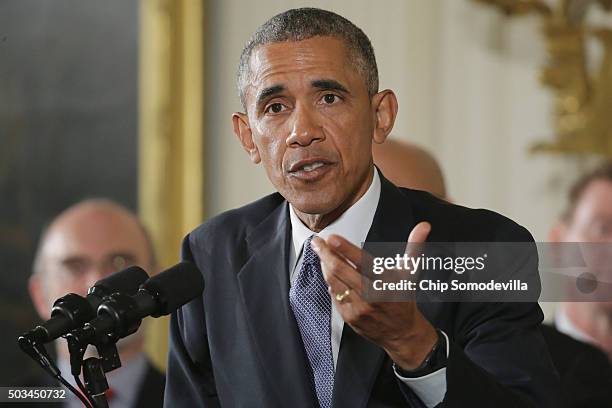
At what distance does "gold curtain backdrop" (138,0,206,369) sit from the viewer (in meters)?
3.35

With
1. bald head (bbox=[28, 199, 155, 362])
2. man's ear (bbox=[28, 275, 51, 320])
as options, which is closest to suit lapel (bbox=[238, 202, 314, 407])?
bald head (bbox=[28, 199, 155, 362])

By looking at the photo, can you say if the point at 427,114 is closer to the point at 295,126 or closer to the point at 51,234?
the point at 51,234

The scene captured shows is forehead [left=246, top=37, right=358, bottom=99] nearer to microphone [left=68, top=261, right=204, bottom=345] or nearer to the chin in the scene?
the chin

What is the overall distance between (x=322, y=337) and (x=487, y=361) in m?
0.20

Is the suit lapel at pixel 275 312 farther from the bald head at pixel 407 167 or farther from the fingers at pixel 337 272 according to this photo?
the bald head at pixel 407 167

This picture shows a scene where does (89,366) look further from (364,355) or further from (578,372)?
(578,372)

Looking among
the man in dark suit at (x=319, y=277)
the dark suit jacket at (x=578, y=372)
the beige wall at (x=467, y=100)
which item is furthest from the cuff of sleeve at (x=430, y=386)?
the beige wall at (x=467, y=100)

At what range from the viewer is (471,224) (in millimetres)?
1307

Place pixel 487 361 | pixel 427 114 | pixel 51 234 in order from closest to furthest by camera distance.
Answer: pixel 487 361 → pixel 51 234 → pixel 427 114

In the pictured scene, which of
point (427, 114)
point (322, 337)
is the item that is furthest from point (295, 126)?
point (427, 114)

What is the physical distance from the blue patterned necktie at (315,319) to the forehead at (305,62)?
205 mm

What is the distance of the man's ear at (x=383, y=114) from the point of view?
1.40m

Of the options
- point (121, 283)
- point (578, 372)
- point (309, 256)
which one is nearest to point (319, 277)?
point (309, 256)

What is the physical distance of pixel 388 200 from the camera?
4.49 feet
